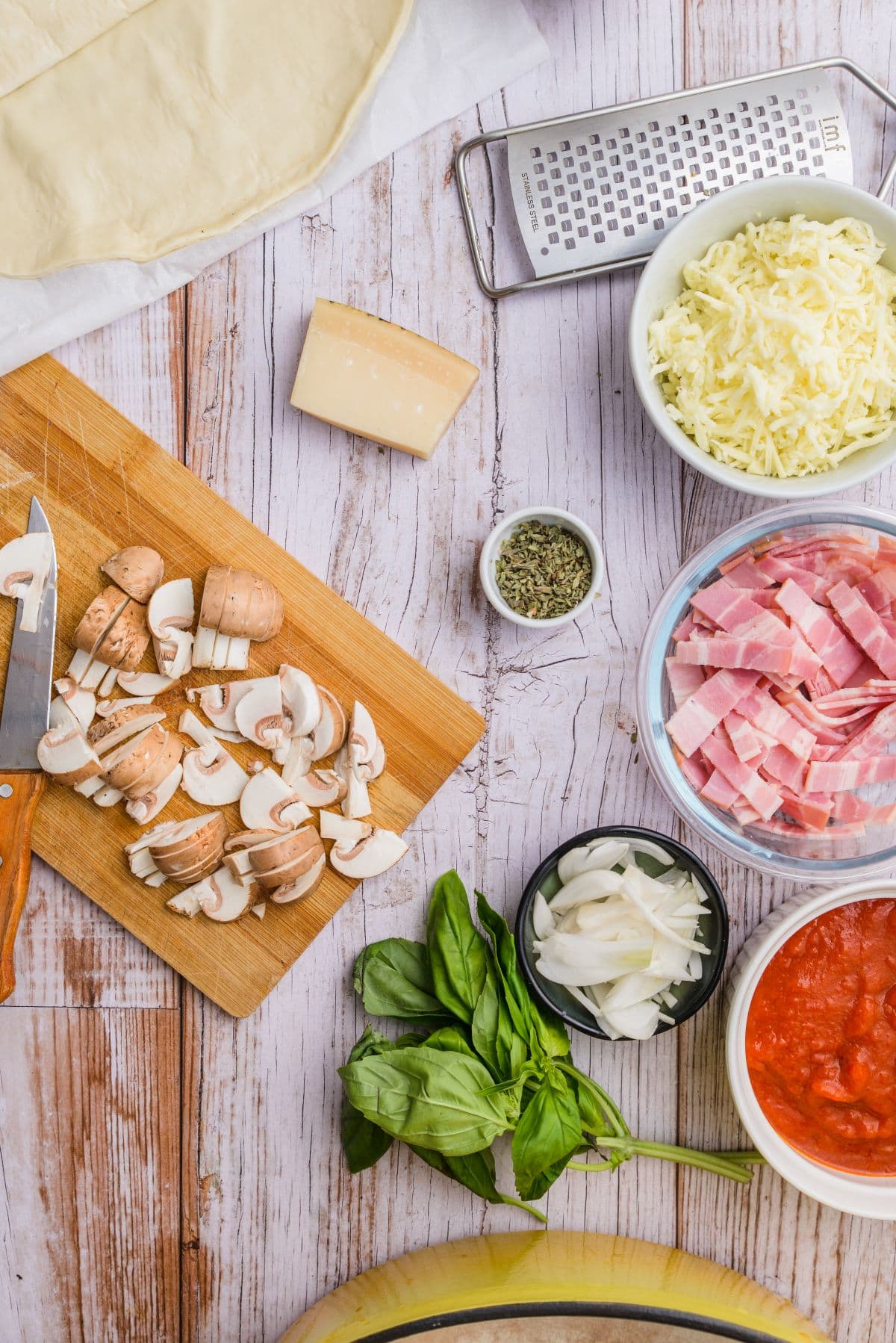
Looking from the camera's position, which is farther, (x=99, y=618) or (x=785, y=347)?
(x=99, y=618)

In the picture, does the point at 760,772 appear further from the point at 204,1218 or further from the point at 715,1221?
the point at 204,1218

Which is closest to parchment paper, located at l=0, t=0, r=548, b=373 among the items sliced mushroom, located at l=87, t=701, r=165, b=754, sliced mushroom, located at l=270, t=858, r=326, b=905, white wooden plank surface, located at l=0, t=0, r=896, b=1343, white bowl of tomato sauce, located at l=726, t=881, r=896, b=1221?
white wooden plank surface, located at l=0, t=0, r=896, b=1343

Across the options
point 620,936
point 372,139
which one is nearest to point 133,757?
point 620,936

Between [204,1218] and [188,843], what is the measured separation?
71cm

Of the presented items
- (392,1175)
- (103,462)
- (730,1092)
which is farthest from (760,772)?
(103,462)

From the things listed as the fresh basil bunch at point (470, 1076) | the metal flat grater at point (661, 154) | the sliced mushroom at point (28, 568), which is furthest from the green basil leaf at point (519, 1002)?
the metal flat grater at point (661, 154)

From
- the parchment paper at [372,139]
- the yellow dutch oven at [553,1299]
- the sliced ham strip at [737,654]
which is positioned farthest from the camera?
the parchment paper at [372,139]

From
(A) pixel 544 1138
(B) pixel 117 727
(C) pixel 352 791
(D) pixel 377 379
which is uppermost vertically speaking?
(D) pixel 377 379

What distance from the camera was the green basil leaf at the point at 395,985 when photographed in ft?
4.99

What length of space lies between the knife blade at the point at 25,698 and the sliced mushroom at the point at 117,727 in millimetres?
88

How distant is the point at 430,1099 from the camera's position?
4.56 ft

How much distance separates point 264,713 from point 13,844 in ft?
1.50

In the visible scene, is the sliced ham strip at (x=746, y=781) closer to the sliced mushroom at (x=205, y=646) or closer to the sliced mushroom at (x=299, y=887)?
the sliced mushroom at (x=299, y=887)

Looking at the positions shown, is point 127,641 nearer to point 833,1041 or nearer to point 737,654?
point 737,654
